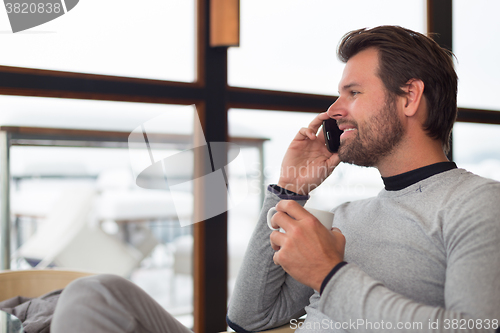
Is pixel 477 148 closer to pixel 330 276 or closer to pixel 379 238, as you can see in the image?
pixel 379 238

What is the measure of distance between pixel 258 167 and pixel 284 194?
0.79 metres

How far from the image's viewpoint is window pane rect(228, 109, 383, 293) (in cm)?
199

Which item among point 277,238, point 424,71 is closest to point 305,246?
point 277,238

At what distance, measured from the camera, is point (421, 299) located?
987mm

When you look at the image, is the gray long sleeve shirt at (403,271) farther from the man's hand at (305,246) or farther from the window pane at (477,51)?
the window pane at (477,51)

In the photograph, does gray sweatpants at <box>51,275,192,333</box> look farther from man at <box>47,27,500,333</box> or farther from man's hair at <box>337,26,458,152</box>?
man's hair at <box>337,26,458,152</box>

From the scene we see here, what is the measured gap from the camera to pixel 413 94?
1.20 metres

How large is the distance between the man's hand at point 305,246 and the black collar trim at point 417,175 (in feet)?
1.22

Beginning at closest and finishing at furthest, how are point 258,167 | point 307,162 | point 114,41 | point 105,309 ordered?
point 105,309 < point 307,162 < point 114,41 < point 258,167

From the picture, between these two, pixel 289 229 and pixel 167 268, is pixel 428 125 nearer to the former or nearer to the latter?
pixel 289 229

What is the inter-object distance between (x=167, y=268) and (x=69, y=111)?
2.79 feet

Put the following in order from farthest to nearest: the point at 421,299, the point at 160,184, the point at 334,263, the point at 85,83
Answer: the point at 160,184 → the point at 85,83 → the point at 421,299 → the point at 334,263

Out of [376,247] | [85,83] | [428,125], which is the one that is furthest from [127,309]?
[85,83]

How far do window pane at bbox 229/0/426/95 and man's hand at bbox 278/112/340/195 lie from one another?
68 cm
